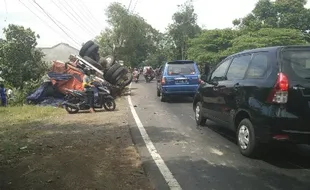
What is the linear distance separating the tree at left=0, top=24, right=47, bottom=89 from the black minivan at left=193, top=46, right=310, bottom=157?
2361 centimetres

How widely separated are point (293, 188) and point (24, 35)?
99.1 ft

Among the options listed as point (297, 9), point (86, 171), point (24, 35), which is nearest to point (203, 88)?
point (86, 171)

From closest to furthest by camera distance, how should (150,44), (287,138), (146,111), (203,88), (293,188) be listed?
(293,188) → (287,138) → (203,88) → (146,111) → (150,44)

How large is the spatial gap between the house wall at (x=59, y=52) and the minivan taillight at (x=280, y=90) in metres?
63.9

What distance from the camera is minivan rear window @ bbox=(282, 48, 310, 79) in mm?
5238

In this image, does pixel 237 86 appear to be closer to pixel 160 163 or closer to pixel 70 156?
pixel 160 163

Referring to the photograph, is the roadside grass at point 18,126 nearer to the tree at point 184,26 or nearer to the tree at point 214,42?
the tree at point 214,42

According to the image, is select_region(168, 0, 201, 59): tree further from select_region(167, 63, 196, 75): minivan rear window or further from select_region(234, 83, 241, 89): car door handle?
select_region(234, 83, 241, 89): car door handle

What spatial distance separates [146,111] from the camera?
12.4 meters

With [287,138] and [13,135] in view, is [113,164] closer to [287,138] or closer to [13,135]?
[287,138]

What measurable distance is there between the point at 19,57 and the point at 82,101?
1928 cm

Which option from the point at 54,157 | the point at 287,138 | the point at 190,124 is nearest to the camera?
the point at 287,138

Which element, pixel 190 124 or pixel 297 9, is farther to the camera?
pixel 297 9

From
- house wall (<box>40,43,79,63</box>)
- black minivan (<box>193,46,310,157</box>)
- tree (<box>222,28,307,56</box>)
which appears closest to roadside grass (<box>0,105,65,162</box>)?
black minivan (<box>193,46,310,157</box>)
